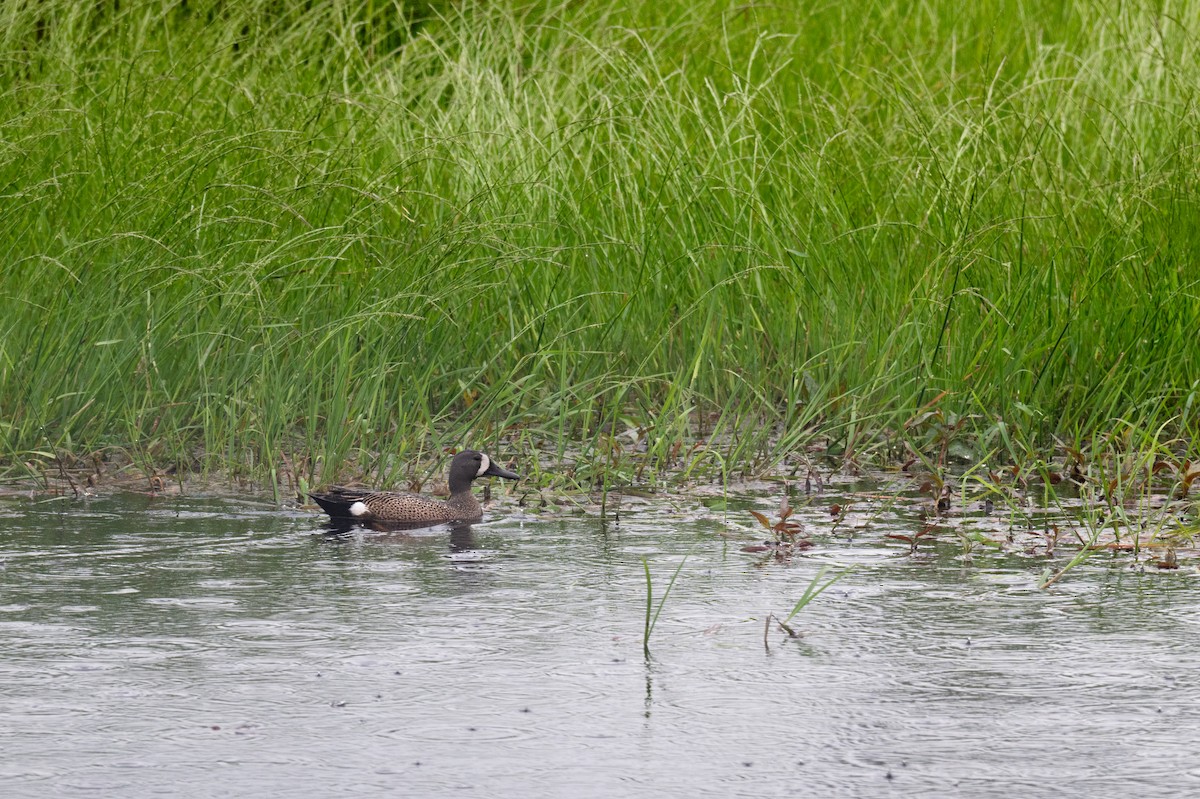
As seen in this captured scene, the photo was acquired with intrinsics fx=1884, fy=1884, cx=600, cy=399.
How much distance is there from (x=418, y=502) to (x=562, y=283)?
2216mm

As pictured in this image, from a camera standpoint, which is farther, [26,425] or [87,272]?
[87,272]


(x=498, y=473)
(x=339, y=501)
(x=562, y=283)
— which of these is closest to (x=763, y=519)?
(x=498, y=473)

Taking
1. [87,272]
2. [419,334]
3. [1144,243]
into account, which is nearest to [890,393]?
[1144,243]

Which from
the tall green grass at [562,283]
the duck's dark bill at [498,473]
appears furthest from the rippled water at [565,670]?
the tall green grass at [562,283]

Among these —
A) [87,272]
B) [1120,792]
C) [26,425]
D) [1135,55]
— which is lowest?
[1120,792]

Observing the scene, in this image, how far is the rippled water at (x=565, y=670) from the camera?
4062mm

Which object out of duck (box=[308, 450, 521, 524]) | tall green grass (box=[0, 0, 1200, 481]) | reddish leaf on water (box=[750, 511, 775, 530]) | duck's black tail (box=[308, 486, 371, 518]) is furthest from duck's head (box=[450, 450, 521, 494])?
reddish leaf on water (box=[750, 511, 775, 530])

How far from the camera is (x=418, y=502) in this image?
6.97 meters

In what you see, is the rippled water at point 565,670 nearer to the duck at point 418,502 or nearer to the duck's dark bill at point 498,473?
the duck at point 418,502

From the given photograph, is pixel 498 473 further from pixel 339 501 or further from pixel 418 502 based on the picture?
pixel 339 501

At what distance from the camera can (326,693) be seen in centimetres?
460

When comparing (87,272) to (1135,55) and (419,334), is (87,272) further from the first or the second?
(1135,55)

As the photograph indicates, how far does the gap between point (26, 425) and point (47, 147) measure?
225cm

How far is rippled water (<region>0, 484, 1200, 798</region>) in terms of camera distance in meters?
4.06
